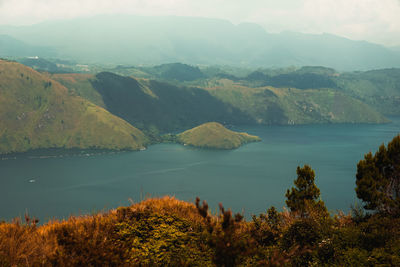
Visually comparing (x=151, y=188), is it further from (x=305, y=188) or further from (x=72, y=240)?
(x=72, y=240)

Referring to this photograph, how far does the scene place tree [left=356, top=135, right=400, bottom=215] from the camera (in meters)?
20.3

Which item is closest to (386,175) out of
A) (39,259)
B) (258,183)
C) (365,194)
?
(365,194)

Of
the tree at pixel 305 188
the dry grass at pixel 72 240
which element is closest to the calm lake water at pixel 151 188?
the tree at pixel 305 188

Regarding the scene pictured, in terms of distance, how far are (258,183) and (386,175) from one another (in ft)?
495

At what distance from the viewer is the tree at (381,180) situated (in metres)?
20.3

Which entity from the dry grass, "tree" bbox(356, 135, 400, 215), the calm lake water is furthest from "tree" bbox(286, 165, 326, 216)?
the calm lake water

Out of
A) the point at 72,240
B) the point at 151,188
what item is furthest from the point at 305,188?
the point at 151,188

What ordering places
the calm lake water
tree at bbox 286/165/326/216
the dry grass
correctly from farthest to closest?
the calm lake water
tree at bbox 286/165/326/216
the dry grass

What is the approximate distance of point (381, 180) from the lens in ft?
71.6

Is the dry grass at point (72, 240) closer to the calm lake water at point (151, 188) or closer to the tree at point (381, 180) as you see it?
the tree at point (381, 180)

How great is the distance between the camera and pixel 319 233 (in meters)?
15.5

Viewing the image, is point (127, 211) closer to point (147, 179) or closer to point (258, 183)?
point (258, 183)

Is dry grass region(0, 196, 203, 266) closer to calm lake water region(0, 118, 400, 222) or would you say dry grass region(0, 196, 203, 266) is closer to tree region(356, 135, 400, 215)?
tree region(356, 135, 400, 215)

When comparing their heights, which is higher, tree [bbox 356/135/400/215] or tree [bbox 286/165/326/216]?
tree [bbox 356/135/400/215]
